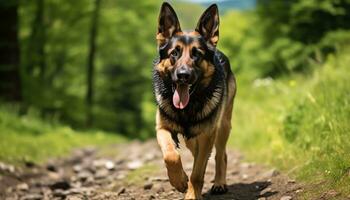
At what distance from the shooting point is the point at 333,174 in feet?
17.5

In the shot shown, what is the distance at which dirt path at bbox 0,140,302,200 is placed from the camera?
20.5ft

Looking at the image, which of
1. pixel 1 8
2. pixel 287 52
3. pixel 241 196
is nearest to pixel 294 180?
pixel 241 196

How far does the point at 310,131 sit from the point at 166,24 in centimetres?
266

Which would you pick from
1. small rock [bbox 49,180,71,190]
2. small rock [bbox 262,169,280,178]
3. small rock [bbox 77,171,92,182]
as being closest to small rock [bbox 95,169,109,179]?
small rock [bbox 77,171,92,182]

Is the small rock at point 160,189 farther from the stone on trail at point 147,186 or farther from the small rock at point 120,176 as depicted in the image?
the small rock at point 120,176

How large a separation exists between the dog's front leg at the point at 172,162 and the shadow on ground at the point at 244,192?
0.84 metres

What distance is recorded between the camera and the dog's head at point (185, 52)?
213 inches

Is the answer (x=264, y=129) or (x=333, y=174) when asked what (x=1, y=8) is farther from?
(x=333, y=174)

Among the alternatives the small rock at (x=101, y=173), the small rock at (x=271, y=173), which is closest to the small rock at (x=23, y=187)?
the small rock at (x=101, y=173)

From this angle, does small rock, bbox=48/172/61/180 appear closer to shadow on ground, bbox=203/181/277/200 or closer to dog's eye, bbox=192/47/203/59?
shadow on ground, bbox=203/181/277/200

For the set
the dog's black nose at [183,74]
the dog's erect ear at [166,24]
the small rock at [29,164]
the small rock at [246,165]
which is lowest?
the small rock at [246,165]

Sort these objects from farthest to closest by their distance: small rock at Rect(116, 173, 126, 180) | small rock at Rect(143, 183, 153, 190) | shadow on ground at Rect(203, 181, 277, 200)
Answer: small rock at Rect(116, 173, 126, 180) < small rock at Rect(143, 183, 153, 190) < shadow on ground at Rect(203, 181, 277, 200)

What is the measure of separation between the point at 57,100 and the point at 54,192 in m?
14.4

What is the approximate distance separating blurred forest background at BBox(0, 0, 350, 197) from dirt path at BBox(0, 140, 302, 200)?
0.36m
